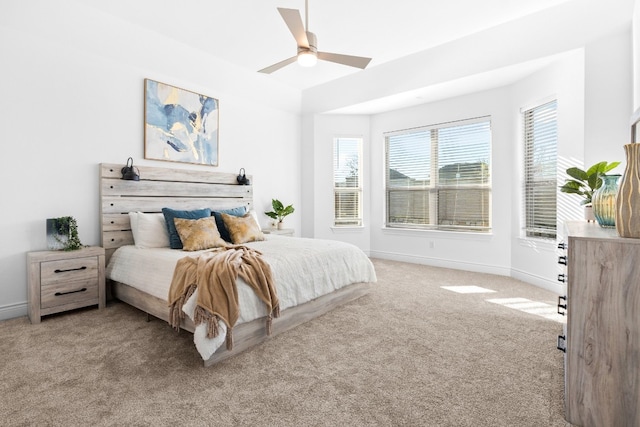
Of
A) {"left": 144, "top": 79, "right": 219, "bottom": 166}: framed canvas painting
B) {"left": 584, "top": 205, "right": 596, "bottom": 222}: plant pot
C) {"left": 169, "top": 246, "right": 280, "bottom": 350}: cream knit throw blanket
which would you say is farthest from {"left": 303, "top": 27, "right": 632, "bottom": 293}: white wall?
{"left": 169, "top": 246, "right": 280, "bottom": 350}: cream knit throw blanket

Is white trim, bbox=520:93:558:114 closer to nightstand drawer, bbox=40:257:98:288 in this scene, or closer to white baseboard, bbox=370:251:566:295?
white baseboard, bbox=370:251:566:295

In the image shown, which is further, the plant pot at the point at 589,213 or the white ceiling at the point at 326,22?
the white ceiling at the point at 326,22

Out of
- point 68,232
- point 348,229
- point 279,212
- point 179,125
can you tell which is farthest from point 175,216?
point 348,229

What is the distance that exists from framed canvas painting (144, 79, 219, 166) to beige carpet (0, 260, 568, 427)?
79.3 inches

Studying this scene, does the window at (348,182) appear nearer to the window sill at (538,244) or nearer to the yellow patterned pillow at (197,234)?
the window sill at (538,244)

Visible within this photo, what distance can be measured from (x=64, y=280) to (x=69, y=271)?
85 millimetres

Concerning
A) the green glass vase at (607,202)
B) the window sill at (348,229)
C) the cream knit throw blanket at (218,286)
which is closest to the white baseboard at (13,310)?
the cream knit throw blanket at (218,286)

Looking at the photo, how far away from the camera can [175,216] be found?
3.53 m

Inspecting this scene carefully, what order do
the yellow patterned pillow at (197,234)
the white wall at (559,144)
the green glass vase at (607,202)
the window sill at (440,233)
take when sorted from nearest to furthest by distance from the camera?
the green glass vase at (607,202) < the yellow patterned pillow at (197,234) < the white wall at (559,144) < the window sill at (440,233)

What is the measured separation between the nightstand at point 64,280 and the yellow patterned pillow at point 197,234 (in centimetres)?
76

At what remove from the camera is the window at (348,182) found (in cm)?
597

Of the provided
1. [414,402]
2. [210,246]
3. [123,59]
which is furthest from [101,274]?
[414,402]

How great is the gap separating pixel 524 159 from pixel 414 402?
12.7 feet

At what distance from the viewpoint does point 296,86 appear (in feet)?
17.7
